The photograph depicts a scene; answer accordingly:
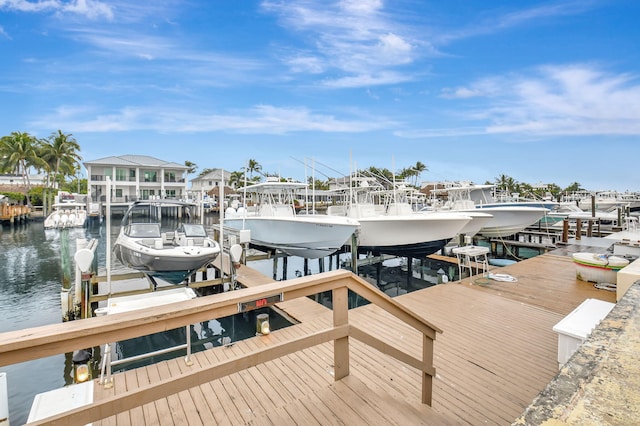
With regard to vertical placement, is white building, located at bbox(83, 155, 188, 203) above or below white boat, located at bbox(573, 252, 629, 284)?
above

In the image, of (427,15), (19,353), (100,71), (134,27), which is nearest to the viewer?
(19,353)

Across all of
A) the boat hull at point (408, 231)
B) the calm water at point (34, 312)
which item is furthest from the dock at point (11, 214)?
the boat hull at point (408, 231)

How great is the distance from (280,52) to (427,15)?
1801 cm

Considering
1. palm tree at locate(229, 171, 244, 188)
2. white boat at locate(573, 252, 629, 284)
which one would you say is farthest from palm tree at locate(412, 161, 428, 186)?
white boat at locate(573, 252, 629, 284)

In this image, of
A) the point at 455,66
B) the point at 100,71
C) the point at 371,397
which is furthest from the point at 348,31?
the point at 100,71

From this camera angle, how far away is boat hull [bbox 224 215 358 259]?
36.2 feet

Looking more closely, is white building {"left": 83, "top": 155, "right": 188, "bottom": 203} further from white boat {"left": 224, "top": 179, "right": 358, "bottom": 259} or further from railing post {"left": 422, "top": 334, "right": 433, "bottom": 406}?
railing post {"left": 422, "top": 334, "right": 433, "bottom": 406}

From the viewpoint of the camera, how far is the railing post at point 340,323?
2.10m

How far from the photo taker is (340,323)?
7.19 ft

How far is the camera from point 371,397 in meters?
2.46

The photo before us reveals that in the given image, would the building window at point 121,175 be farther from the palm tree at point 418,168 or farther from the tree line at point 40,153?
the palm tree at point 418,168

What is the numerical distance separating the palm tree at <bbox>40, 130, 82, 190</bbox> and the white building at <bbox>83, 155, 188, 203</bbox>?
5847mm

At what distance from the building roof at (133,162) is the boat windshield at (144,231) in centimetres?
3930

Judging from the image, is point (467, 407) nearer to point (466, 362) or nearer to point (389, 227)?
point (466, 362)
